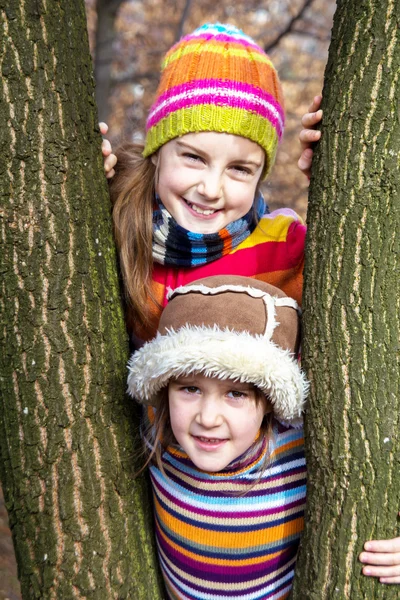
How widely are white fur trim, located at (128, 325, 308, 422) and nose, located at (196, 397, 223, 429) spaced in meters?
0.11

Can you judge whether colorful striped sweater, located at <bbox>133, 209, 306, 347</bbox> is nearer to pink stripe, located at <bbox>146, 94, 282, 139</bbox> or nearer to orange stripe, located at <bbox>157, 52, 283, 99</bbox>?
pink stripe, located at <bbox>146, 94, 282, 139</bbox>

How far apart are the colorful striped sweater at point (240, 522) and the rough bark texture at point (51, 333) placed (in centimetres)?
24

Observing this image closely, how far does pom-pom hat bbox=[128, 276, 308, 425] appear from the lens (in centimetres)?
193

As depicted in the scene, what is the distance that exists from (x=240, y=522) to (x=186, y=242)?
1226mm

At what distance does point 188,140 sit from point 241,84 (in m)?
0.36

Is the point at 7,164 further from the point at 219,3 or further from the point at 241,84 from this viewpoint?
the point at 219,3

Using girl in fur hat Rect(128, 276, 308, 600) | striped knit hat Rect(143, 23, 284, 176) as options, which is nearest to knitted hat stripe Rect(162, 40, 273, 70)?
striped knit hat Rect(143, 23, 284, 176)

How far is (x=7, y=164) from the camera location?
190cm

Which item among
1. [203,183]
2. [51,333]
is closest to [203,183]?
[203,183]

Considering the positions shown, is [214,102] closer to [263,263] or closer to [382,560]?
[263,263]

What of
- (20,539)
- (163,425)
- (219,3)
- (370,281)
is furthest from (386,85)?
(219,3)

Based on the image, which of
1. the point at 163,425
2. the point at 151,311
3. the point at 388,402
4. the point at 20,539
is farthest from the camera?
the point at 151,311

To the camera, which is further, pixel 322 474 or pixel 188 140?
pixel 188 140

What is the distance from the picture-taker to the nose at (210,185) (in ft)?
8.36
